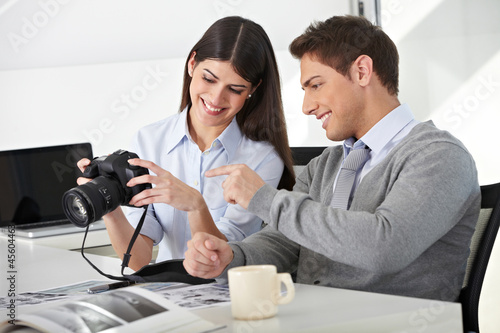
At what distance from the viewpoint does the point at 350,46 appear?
1577mm

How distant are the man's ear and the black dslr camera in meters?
0.56

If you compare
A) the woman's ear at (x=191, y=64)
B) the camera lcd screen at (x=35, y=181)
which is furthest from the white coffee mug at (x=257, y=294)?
the camera lcd screen at (x=35, y=181)

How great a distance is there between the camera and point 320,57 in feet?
5.23

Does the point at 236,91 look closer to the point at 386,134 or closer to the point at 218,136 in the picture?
the point at 218,136

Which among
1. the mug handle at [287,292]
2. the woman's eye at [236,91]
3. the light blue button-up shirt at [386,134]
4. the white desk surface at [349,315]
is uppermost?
the woman's eye at [236,91]

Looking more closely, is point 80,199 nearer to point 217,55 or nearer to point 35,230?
point 217,55

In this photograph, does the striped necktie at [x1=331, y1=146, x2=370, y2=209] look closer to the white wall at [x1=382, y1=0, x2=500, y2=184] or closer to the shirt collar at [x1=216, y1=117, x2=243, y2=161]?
the shirt collar at [x1=216, y1=117, x2=243, y2=161]

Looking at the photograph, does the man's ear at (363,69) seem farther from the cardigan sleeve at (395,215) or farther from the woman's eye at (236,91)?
the woman's eye at (236,91)

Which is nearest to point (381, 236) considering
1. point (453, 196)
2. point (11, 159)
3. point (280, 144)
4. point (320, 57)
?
point (453, 196)

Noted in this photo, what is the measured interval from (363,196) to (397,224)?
0.24 m

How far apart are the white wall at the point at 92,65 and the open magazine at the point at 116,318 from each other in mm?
2514

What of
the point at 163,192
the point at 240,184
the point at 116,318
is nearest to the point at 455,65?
the point at 163,192

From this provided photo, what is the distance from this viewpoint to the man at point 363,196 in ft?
3.99

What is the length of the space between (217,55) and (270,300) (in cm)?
101
